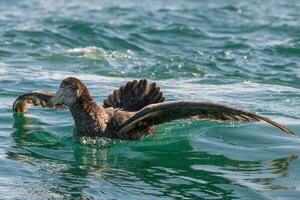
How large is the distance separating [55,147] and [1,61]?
6.13 meters

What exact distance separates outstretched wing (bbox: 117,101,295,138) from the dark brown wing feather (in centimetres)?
70

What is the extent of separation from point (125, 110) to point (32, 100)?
127cm

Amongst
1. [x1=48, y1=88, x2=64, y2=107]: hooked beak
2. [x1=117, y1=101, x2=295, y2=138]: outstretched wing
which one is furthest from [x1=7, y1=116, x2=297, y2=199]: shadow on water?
[x1=48, y1=88, x2=64, y2=107]: hooked beak

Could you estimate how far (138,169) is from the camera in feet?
30.0

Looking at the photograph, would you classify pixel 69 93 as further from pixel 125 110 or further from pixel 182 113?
pixel 182 113

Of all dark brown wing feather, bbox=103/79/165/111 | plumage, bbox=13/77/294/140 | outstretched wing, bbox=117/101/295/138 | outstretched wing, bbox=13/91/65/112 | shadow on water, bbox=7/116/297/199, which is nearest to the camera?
shadow on water, bbox=7/116/297/199

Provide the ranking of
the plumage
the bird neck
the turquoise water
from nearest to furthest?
1. the turquoise water
2. the plumage
3. the bird neck

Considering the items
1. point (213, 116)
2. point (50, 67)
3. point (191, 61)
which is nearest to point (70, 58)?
point (50, 67)

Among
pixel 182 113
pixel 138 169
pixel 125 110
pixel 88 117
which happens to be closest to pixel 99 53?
pixel 125 110

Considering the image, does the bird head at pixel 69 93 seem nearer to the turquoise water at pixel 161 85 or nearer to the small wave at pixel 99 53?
the turquoise water at pixel 161 85

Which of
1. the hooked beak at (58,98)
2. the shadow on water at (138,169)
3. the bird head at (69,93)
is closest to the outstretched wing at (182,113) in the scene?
the shadow on water at (138,169)

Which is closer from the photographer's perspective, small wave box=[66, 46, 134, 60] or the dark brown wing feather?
the dark brown wing feather

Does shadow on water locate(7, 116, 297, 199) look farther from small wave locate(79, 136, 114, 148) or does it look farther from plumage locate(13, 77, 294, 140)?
plumage locate(13, 77, 294, 140)

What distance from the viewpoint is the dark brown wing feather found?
10539mm
